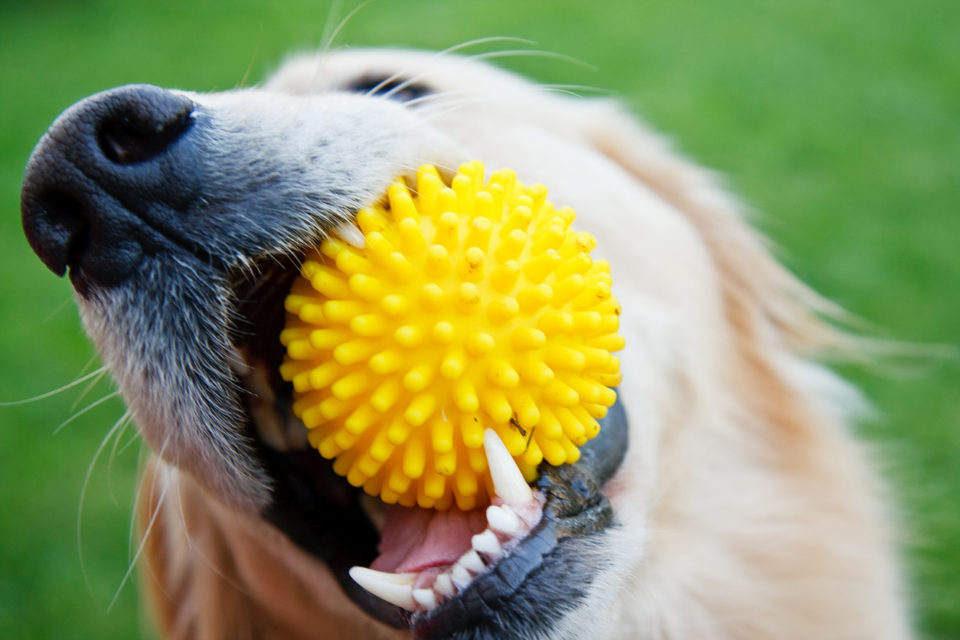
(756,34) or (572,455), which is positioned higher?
(756,34)

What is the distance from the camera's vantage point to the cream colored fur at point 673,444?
1.90 metres

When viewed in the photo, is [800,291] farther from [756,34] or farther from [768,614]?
[756,34]

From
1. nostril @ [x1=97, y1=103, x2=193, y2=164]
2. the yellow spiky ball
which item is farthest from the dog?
the yellow spiky ball

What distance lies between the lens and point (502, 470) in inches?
51.0

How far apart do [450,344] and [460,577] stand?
0.39m

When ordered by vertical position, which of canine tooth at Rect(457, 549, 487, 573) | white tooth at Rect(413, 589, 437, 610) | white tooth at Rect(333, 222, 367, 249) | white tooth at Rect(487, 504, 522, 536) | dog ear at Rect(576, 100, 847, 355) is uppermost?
dog ear at Rect(576, 100, 847, 355)

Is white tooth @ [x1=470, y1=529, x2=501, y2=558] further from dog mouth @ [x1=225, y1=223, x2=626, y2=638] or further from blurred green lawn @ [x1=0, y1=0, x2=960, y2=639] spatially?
blurred green lawn @ [x1=0, y1=0, x2=960, y2=639]

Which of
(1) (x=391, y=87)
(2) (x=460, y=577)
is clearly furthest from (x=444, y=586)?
(1) (x=391, y=87)

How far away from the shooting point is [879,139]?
5469mm

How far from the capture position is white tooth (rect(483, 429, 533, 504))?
4.25ft

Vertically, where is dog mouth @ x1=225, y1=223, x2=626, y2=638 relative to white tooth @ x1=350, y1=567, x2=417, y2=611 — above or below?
above

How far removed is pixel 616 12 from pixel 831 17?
1758 mm

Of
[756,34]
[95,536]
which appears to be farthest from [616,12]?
[95,536]

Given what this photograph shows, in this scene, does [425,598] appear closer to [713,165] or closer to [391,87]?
[391,87]
